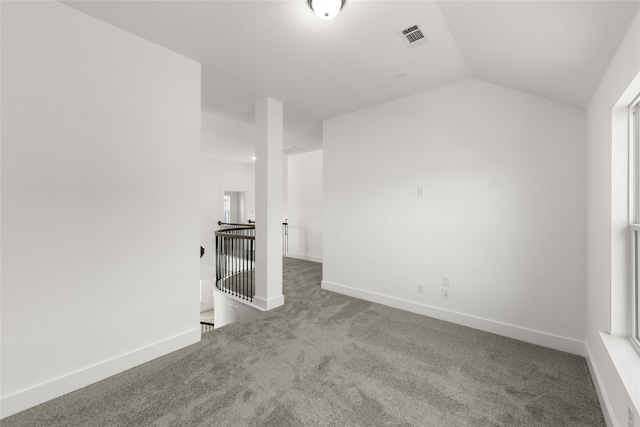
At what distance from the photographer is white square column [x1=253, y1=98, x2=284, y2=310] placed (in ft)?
11.0

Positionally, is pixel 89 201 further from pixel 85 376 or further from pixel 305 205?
pixel 305 205

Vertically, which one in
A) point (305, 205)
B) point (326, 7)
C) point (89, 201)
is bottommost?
point (89, 201)

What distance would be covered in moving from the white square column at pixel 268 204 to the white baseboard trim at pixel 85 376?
1.06m

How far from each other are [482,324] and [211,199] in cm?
745

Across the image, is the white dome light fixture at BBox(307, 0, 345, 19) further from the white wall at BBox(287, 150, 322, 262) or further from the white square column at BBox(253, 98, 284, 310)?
the white wall at BBox(287, 150, 322, 262)

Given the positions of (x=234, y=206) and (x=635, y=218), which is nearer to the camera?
(x=635, y=218)

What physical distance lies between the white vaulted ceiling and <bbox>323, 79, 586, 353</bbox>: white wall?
0.28 meters

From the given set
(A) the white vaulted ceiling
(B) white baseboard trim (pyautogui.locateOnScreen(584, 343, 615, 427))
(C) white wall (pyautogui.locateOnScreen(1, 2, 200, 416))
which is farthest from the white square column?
(B) white baseboard trim (pyautogui.locateOnScreen(584, 343, 615, 427))

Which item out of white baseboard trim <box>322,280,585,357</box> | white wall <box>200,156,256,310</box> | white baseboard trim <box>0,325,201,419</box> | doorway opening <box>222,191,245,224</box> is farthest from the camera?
doorway opening <box>222,191,245,224</box>

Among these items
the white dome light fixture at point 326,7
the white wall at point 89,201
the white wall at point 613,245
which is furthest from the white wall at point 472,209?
the white wall at point 89,201

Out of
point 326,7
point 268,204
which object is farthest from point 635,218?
point 268,204

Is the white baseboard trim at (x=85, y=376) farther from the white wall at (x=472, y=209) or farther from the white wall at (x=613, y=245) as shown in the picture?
Answer: the white wall at (x=613, y=245)

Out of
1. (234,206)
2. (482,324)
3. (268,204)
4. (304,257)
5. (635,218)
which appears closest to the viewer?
(635,218)

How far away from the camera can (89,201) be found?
1999 millimetres
